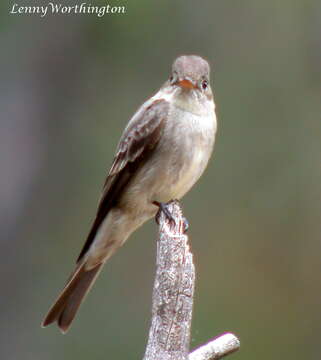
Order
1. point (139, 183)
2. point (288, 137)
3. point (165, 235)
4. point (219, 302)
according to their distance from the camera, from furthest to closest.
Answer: point (288, 137) < point (219, 302) < point (139, 183) < point (165, 235)

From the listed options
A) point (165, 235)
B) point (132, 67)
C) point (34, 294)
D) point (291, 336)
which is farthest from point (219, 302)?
point (165, 235)

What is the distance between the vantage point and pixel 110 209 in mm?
6887

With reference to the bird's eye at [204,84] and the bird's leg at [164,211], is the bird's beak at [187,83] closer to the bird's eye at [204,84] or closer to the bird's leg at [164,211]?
the bird's eye at [204,84]

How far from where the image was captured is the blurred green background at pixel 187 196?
938 cm

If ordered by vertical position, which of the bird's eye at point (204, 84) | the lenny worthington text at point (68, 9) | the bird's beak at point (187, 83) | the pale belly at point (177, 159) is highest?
the lenny worthington text at point (68, 9)

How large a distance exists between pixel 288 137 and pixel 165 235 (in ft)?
16.7

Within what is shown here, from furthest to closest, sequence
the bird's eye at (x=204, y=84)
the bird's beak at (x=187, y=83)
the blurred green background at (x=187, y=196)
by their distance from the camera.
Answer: the blurred green background at (x=187, y=196), the bird's eye at (x=204, y=84), the bird's beak at (x=187, y=83)

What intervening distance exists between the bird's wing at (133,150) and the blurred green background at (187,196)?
234 centimetres

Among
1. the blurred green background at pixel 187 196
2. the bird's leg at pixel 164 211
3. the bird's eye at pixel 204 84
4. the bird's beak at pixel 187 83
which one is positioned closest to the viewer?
the bird's leg at pixel 164 211

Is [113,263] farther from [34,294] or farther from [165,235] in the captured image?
[165,235]

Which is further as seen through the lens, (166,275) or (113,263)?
(113,263)

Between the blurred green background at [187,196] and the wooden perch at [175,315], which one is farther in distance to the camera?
the blurred green background at [187,196]

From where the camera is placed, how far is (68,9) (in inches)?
384

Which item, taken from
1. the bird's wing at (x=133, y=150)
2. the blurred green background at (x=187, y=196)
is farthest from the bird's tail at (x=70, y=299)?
the blurred green background at (x=187, y=196)
